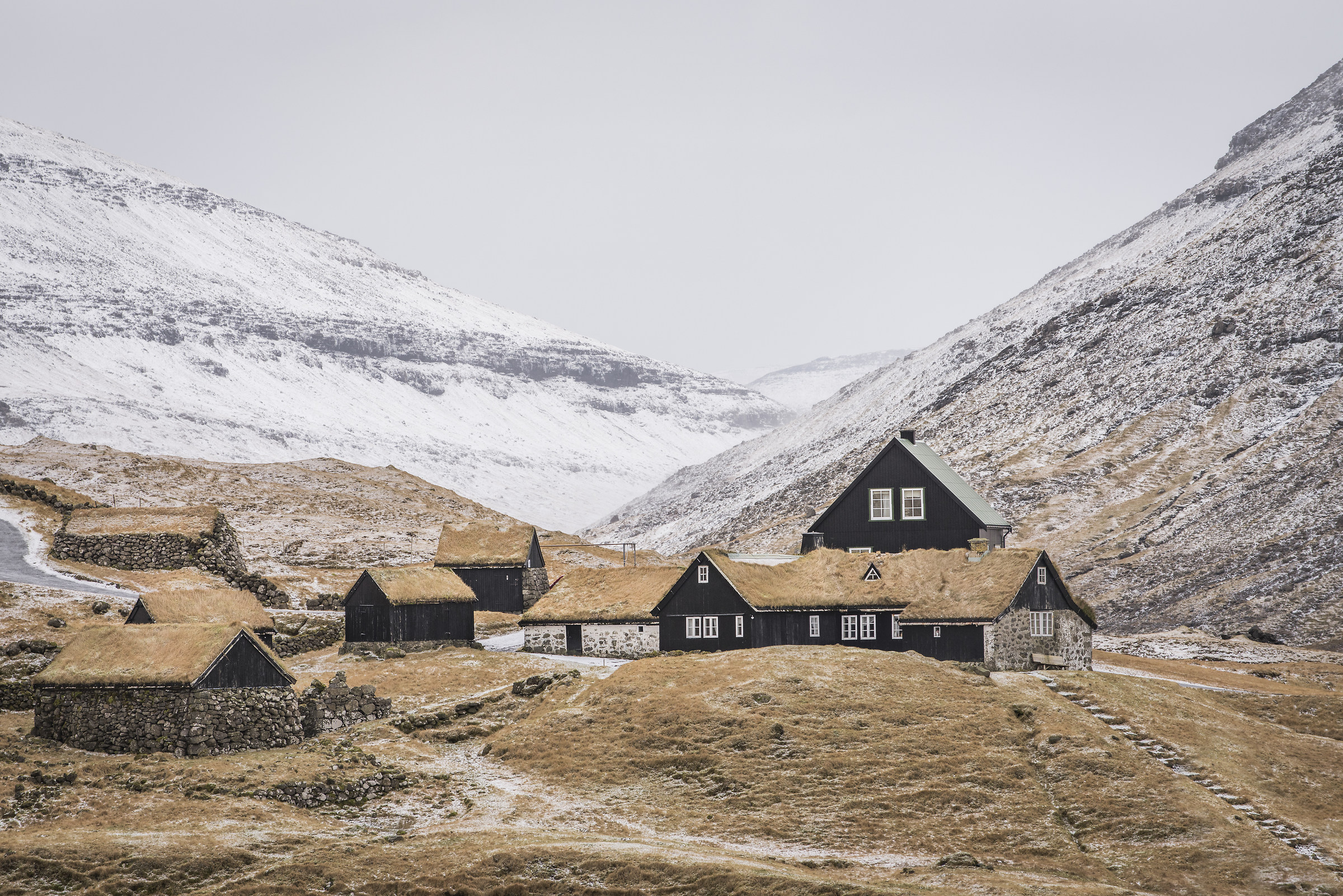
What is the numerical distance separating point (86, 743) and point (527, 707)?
1657cm

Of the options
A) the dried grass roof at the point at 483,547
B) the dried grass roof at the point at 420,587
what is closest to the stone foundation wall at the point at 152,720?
the dried grass roof at the point at 420,587

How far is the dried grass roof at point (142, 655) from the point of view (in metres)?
40.3

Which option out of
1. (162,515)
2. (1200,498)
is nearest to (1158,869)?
(162,515)

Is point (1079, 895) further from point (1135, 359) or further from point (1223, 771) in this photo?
point (1135, 359)

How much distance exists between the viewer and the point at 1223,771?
39531 mm

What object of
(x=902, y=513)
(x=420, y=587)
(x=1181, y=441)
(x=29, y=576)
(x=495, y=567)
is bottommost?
(x=420, y=587)

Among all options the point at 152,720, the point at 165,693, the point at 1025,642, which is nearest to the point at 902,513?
the point at 1025,642

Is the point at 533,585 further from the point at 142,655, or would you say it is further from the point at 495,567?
the point at 142,655

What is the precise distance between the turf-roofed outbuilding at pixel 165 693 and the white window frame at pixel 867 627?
2613cm

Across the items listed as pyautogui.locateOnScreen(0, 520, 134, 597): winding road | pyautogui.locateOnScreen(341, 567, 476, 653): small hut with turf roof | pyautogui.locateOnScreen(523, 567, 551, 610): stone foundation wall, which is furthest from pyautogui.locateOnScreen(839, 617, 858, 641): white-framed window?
pyautogui.locateOnScreen(0, 520, 134, 597): winding road

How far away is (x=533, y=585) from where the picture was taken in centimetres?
8631

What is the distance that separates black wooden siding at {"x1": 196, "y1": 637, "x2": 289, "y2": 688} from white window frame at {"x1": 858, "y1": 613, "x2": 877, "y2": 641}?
26303 millimetres

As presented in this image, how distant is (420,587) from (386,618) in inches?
102

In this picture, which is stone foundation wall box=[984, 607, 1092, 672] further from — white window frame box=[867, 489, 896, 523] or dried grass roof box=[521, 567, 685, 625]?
dried grass roof box=[521, 567, 685, 625]
